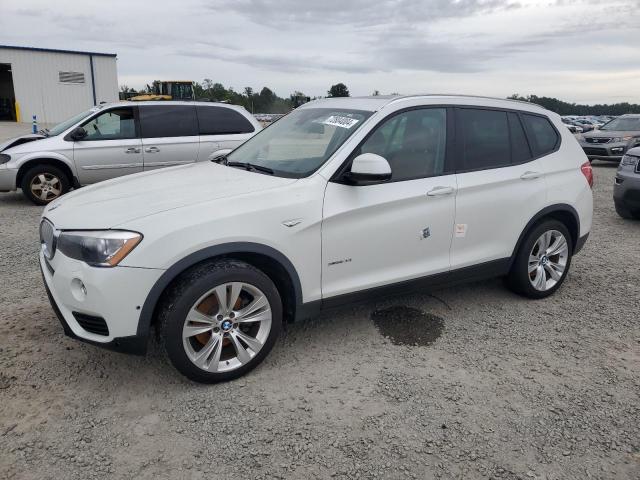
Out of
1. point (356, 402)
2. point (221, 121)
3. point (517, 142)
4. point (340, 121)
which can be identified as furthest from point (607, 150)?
point (356, 402)

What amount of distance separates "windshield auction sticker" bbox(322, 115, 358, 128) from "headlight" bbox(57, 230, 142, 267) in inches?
65.4

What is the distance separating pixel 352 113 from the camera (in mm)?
3738

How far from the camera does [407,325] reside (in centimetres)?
404

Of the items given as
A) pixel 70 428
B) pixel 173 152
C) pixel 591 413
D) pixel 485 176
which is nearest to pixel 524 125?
pixel 485 176

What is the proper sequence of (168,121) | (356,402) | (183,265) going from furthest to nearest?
(168,121) < (356,402) < (183,265)

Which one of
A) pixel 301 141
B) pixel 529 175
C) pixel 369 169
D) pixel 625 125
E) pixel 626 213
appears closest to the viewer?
pixel 369 169

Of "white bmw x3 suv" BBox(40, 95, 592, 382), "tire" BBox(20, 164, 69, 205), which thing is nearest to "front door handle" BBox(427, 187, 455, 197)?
"white bmw x3 suv" BBox(40, 95, 592, 382)

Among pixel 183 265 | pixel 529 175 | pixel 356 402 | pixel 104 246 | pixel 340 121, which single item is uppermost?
pixel 340 121

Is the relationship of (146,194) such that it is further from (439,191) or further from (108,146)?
(108,146)

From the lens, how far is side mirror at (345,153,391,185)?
3.18 meters

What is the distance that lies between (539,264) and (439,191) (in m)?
1.47

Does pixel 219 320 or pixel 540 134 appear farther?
pixel 540 134

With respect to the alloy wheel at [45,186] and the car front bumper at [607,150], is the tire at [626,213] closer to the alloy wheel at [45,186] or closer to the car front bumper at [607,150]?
the car front bumper at [607,150]

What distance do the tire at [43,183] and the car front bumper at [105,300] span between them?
6151 mm
